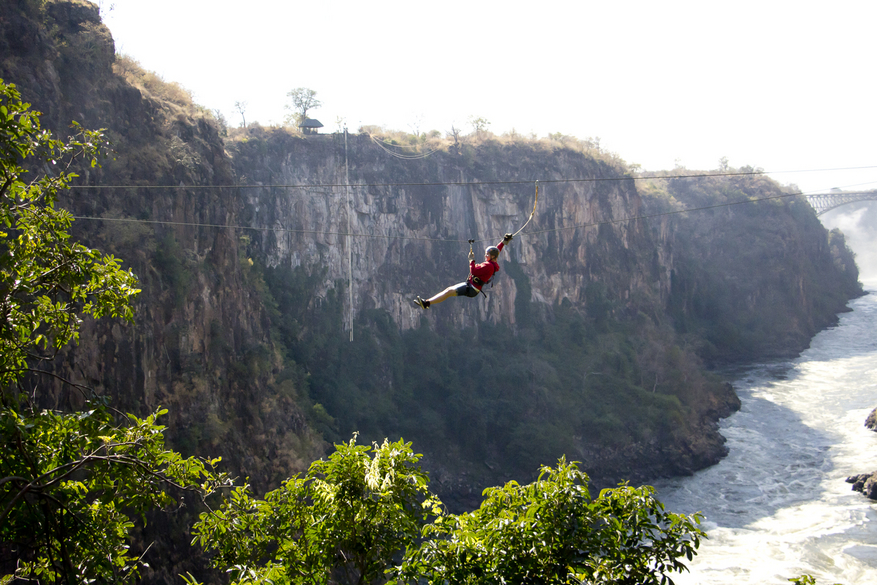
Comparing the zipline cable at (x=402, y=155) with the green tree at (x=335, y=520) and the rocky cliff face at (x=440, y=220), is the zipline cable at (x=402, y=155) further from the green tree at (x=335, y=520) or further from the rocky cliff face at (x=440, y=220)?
the green tree at (x=335, y=520)

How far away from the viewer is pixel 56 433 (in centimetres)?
482

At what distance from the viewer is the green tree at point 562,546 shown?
5105 mm

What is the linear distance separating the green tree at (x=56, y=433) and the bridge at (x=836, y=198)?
321 ft

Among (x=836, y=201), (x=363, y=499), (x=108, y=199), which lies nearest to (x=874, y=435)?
(x=363, y=499)

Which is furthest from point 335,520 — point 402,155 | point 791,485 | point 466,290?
point 402,155

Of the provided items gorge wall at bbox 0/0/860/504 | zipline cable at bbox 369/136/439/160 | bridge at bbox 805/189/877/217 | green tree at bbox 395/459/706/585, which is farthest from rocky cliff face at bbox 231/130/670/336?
bridge at bbox 805/189/877/217

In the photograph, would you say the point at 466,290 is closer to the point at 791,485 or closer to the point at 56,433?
the point at 56,433

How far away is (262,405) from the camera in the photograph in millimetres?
24625

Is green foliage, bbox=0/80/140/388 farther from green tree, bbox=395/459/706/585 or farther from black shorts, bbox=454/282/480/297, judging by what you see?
black shorts, bbox=454/282/480/297

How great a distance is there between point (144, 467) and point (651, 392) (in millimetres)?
40998

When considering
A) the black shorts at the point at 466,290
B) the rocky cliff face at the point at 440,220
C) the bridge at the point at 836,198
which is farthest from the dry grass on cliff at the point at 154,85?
the bridge at the point at 836,198

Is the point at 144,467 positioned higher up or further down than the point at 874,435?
higher up

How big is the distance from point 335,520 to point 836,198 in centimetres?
10166

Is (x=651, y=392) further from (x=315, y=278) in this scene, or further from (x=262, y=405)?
(x=262, y=405)
